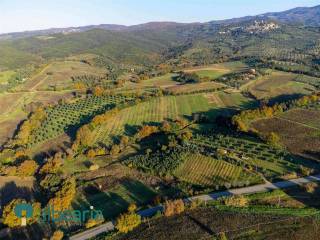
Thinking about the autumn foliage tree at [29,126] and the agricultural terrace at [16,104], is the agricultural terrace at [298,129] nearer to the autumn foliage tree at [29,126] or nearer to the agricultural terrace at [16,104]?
the autumn foliage tree at [29,126]

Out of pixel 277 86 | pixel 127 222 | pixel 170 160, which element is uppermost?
pixel 277 86

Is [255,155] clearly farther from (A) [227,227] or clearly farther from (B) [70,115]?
(B) [70,115]

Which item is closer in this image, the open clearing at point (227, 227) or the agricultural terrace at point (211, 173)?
the open clearing at point (227, 227)

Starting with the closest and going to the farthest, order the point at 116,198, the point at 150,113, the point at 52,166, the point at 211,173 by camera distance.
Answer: the point at 116,198 < the point at 211,173 < the point at 52,166 < the point at 150,113

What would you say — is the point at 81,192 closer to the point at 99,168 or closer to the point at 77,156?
the point at 99,168
